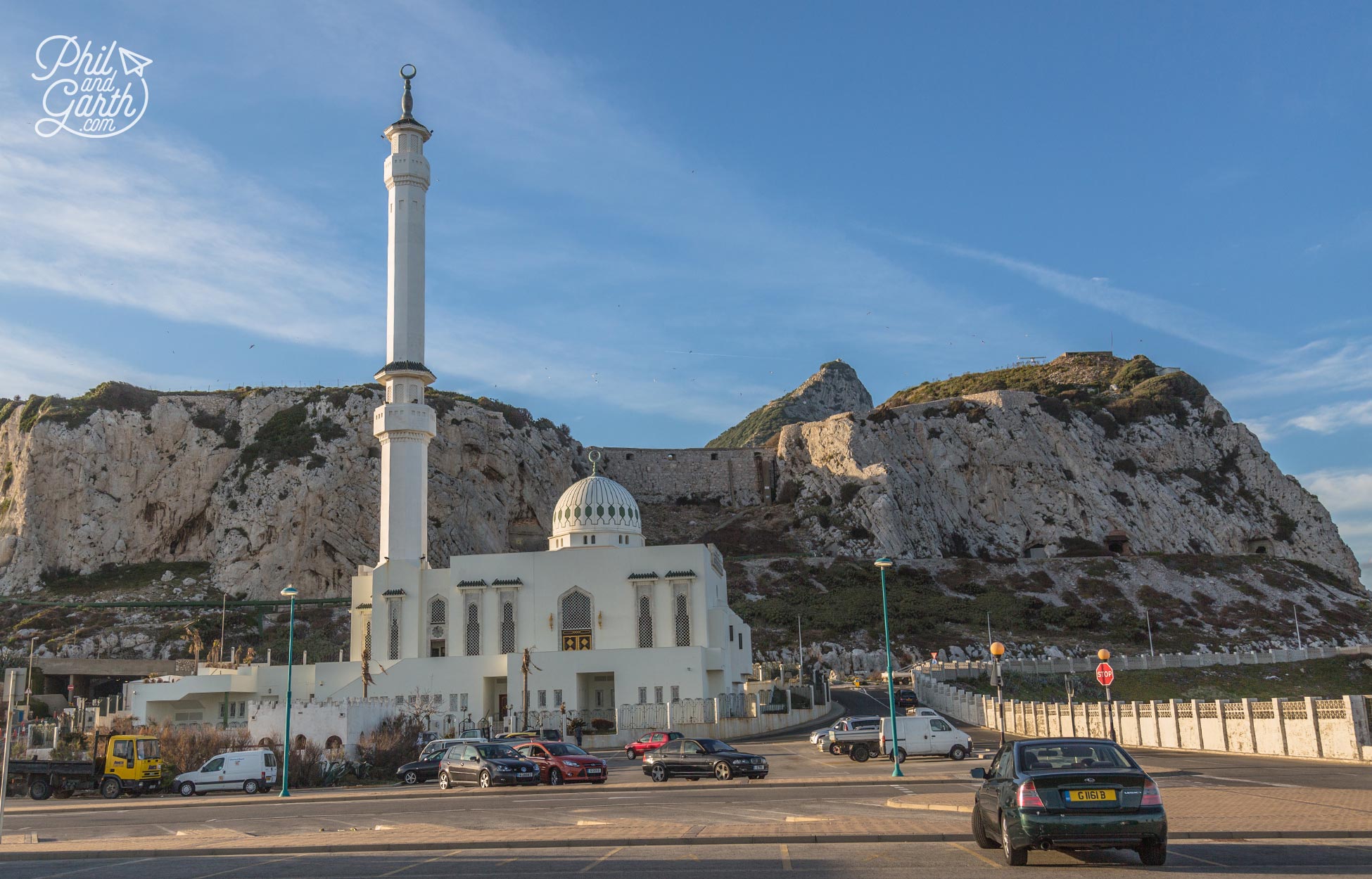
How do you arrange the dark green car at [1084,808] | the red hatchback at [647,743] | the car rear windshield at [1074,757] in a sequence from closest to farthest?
the dark green car at [1084,808]
the car rear windshield at [1074,757]
the red hatchback at [647,743]

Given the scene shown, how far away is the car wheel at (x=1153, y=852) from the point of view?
493 inches

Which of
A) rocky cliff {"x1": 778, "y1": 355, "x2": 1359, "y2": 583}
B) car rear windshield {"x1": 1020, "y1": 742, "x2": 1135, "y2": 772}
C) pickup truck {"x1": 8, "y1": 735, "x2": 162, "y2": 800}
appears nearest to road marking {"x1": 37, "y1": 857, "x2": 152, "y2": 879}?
car rear windshield {"x1": 1020, "y1": 742, "x2": 1135, "y2": 772}

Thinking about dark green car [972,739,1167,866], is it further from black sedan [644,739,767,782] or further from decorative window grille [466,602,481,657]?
decorative window grille [466,602,481,657]

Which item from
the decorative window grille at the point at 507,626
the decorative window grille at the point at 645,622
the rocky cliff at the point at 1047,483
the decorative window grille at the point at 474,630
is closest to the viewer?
the decorative window grille at the point at 645,622

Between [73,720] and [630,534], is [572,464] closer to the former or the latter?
[630,534]

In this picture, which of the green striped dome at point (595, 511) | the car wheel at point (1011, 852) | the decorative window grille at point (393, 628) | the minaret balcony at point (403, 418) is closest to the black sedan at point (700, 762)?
the car wheel at point (1011, 852)

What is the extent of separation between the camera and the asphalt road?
1283 centimetres

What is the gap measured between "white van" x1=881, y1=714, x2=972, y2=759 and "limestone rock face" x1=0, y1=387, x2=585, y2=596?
66679 millimetres

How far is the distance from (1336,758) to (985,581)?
251 ft

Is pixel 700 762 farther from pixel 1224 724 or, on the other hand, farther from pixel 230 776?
pixel 1224 724

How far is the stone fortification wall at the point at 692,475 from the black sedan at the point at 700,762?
101 metres

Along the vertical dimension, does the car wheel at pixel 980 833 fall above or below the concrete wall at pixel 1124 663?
below

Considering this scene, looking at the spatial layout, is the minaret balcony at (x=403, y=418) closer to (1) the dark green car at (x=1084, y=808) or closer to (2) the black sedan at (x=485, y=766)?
(2) the black sedan at (x=485, y=766)

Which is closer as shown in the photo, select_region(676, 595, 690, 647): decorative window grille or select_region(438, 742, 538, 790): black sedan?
select_region(438, 742, 538, 790): black sedan
